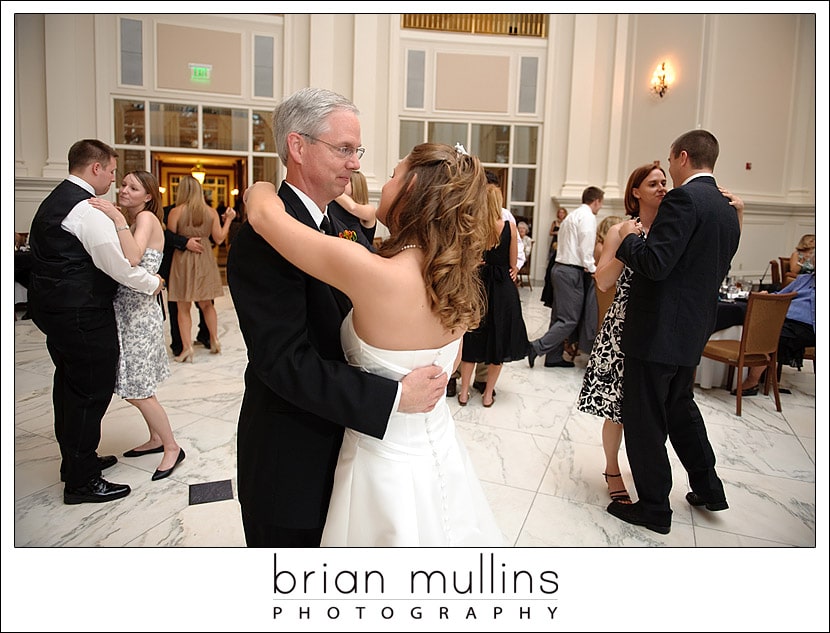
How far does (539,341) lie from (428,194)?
403 centimetres

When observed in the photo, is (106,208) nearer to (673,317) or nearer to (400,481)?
(400,481)

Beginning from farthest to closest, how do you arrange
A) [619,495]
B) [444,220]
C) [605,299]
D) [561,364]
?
[561,364] → [605,299] → [619,495] → [444,220]

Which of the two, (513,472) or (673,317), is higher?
(673,317)

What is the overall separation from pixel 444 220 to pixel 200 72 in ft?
30.1

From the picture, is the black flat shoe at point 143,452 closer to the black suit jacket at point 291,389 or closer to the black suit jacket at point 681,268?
the black suit jacket at point 291,389

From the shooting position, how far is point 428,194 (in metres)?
1.19

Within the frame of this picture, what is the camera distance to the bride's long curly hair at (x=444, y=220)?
119cm

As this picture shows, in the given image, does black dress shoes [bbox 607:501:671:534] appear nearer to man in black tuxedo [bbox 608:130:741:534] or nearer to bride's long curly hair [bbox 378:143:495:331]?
man in black tuxedo [bbox 608:130:741:534]

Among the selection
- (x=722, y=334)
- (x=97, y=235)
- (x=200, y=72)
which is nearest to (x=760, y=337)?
(x=722, y=334)

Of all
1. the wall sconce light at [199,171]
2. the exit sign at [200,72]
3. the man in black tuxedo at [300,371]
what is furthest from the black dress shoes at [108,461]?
the wall sconce light at [199,171]

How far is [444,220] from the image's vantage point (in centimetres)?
119

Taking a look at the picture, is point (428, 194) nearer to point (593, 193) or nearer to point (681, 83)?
point (593, 193)

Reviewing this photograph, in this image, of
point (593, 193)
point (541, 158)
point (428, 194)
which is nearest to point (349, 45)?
point (541, 158)

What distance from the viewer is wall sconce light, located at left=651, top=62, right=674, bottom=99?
8.59 meters
